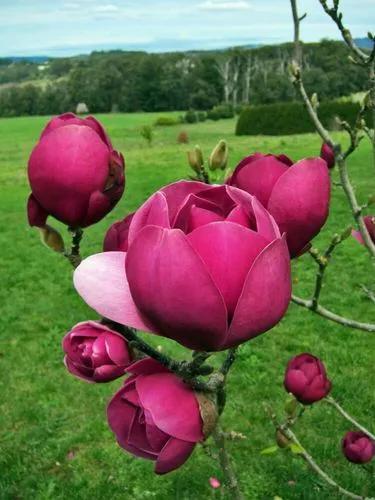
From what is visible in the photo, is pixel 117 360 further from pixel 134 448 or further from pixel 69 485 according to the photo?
pixel 69 485

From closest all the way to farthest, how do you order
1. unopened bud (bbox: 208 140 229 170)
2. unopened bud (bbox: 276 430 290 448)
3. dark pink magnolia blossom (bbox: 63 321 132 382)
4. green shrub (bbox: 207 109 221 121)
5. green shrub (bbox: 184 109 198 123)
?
1. dark pink magnolia blossom (bbox: 63 321 132 382)
2. unopened bud (bbox: 208 140 229 170)
3. unopened bud (bbox: 276 430 290 448)
4. green shrub (bbox: 184 109 198 123)
5. green shrub (bbox: 207 109 221 121)

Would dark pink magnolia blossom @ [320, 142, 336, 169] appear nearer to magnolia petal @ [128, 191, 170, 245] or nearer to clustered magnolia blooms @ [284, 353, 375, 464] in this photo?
clustered magnolia blooms @ [284, 353, 375, 464]

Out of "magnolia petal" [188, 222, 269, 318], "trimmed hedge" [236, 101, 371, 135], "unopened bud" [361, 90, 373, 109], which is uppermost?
"unopened bud" [361, 90, 373, 109]

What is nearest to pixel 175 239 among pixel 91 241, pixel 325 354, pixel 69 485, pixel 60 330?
pixel 69 485

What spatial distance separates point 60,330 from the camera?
24.0 ft

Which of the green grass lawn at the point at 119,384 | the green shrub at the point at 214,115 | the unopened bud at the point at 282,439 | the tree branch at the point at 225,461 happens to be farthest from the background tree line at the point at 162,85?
the tree branch at the point at 225,461

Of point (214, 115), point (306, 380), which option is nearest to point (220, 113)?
point (214, 115)

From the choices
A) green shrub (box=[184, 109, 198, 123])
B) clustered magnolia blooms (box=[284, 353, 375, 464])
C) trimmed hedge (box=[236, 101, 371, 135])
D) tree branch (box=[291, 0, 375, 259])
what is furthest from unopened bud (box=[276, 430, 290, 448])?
green shrub (box=[184, 109, 198, 123])

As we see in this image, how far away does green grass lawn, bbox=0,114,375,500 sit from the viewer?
14.6ft

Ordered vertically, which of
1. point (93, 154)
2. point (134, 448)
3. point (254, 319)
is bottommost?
point (134, 448)

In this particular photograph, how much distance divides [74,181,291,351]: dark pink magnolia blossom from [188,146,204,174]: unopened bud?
52 centimetres

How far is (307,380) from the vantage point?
1.73 meters

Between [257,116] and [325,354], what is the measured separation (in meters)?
27.4

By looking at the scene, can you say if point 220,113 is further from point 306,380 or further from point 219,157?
point 219,157
